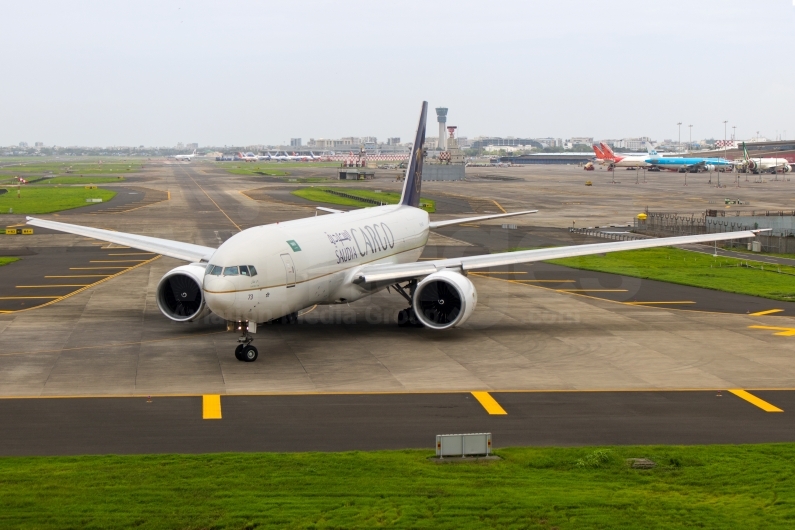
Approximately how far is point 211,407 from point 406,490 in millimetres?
9160

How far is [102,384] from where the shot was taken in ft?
95.3

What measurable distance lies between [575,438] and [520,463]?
3.00 meters

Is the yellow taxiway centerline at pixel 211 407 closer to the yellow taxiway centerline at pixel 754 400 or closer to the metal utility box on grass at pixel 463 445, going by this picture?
the metal utility box on grass at pixel 463 445

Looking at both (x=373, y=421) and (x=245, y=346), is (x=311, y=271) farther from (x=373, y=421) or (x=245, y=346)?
(x=373, y=421)

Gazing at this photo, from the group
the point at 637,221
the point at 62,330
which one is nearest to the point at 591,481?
the point at 62,330

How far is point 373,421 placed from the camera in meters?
25.2

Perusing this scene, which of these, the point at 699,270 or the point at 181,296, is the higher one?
the point at 181,296

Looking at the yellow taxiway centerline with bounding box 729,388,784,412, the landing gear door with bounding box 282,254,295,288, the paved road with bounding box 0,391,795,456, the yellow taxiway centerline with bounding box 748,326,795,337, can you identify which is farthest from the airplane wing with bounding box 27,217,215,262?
the yellow taxiway centerline with bounding box 748,326,795,337

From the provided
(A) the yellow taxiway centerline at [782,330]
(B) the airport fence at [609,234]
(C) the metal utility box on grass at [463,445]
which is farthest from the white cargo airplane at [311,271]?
(B) the airport fence at [609,234]

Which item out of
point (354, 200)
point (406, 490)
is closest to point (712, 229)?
point (354, 200)

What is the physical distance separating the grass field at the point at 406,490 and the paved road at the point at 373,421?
1250 millimetres

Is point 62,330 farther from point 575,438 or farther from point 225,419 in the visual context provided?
point 575,438

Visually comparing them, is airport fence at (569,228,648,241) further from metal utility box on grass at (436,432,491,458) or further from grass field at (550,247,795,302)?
metal utility box on grass at (436,432,491,458)

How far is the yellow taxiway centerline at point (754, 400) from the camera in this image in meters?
27.0
